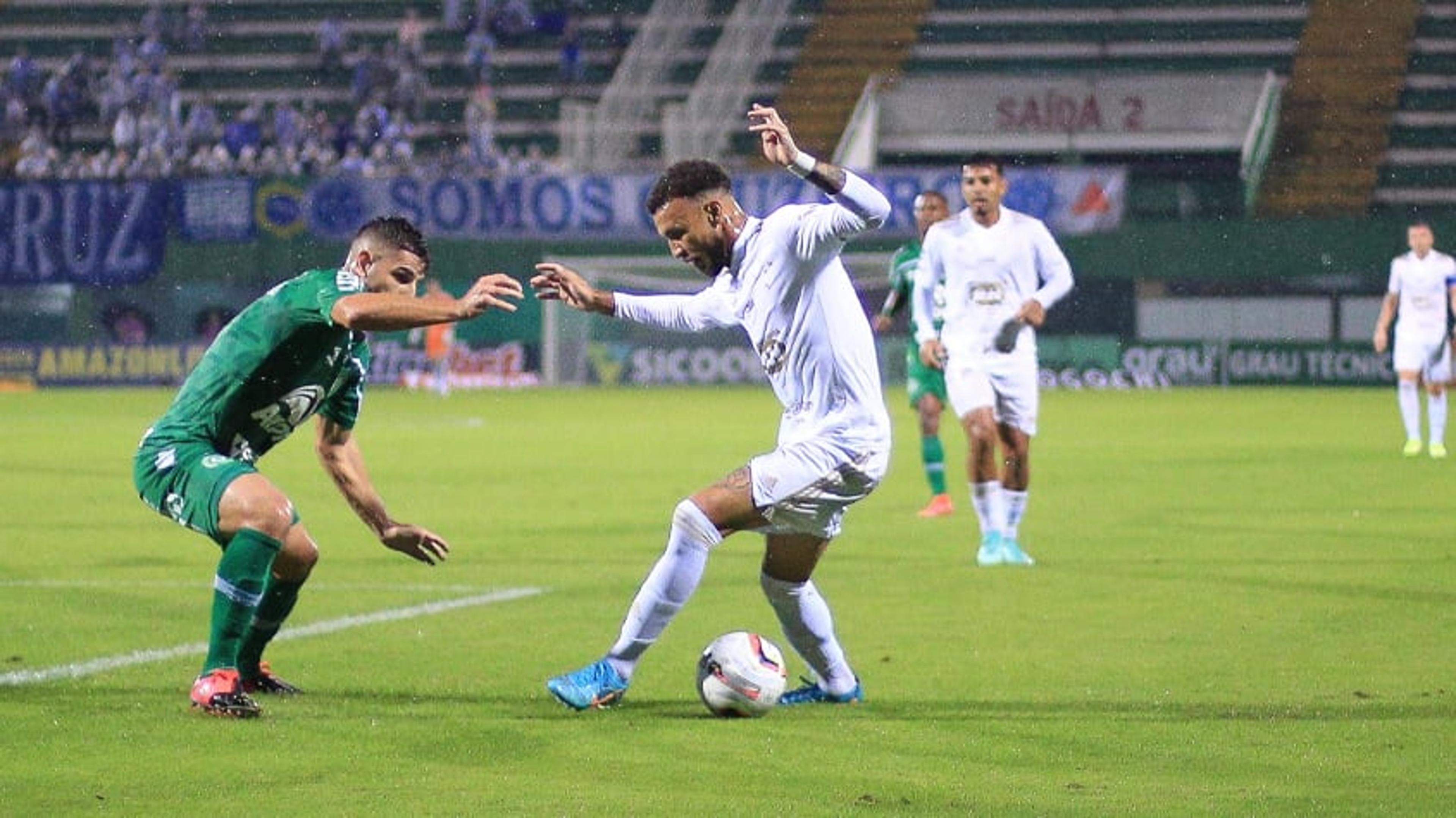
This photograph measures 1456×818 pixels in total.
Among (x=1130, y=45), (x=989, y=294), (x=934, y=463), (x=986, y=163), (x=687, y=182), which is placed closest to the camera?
(x=687, y=182)

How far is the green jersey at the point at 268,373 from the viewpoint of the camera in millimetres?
7883

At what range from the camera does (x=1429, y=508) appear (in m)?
17.1

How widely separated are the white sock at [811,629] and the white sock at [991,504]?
209 inches

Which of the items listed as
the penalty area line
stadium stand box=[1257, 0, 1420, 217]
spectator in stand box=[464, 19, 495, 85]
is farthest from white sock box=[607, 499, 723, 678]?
spectator in stand box=[464, 19, 495, 85]

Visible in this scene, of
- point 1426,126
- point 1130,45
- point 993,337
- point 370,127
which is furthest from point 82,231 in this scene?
point 993,337

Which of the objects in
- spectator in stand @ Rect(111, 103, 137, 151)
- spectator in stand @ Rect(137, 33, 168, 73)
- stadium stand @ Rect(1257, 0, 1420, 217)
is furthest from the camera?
spectator in stand @ Rect(137, 33, 168, 73)

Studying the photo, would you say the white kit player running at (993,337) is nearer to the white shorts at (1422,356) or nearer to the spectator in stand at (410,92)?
the white shorts at (1422,356)

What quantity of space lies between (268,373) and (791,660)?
264 centimetres

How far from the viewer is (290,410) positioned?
8.11 meters

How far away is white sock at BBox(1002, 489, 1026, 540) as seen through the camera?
13.6m

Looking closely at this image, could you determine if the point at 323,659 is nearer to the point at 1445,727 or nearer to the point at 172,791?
the point at 172,791

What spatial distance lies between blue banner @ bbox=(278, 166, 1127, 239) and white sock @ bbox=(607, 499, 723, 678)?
1263 inches

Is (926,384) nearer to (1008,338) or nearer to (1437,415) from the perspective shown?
(1008,338)

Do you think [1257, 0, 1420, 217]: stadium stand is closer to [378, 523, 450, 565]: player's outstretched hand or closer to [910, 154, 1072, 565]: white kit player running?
[910, 154, 1072, 565]: white kit player running
